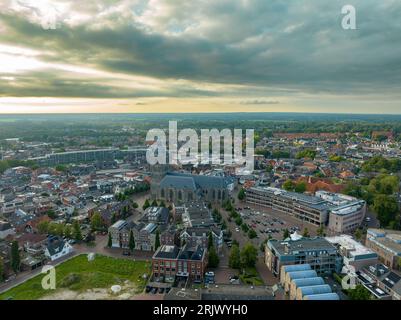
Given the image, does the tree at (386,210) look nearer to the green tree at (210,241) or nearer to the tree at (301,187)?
the tree at (301,187)

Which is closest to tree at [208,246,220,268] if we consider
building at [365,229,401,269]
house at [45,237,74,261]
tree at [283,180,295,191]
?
house at [45,237,74,261]

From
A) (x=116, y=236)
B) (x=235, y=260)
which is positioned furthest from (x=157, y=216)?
(x=235, y=260)

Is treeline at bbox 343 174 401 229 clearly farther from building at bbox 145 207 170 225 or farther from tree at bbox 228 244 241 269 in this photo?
building at bbox 145 207 170 225

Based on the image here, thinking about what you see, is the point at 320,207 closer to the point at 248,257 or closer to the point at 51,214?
the point at 248,257

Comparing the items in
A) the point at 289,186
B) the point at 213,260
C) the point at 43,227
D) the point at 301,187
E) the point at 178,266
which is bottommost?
the point at 213,260

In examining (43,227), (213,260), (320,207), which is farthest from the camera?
(320,207)
